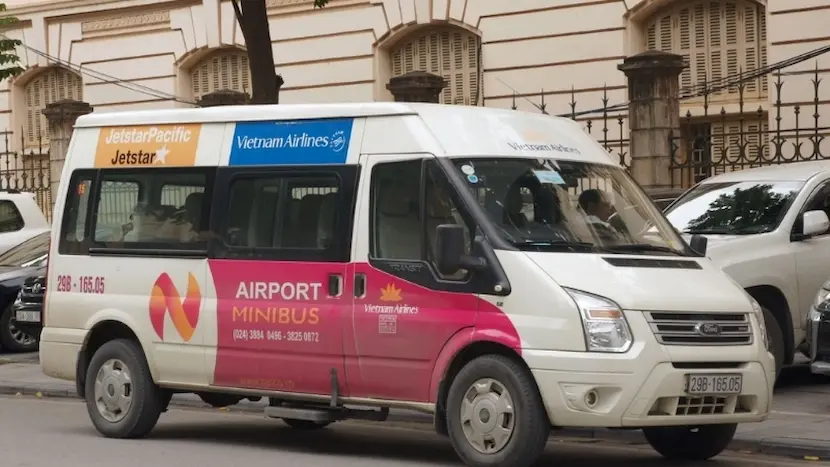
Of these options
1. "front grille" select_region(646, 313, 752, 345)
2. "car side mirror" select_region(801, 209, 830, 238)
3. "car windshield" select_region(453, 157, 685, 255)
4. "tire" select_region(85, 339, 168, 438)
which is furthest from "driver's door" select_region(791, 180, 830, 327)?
"tire" select_region(85, 339, 168, 438)

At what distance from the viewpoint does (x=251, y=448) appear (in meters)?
11.6

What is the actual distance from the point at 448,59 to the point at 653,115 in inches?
355

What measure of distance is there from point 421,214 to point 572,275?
1.23 m

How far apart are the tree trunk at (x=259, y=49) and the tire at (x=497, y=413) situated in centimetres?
753

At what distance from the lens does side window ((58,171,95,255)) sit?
12.5 metres

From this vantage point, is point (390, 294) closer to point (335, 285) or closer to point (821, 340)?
point (335, 285)

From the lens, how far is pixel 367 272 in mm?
10453

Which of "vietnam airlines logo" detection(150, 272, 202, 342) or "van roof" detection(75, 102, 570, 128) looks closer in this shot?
"van roof" detection(75, 102, 570, 128)


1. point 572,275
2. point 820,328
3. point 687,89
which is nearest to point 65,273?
point 572,275

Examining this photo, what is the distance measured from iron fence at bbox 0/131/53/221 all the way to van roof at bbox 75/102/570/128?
1389 centimetres

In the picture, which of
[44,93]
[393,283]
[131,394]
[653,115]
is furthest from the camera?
[44,93]

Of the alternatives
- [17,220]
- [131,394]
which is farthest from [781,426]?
[17,220]

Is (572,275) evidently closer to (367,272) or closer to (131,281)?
(367,272)

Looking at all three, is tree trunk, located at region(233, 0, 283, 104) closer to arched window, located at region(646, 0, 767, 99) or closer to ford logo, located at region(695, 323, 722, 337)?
ford logo, located at region(695, 323, 722, 337)
